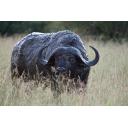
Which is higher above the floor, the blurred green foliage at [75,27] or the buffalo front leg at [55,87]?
the blurred green foliage at [75,27]

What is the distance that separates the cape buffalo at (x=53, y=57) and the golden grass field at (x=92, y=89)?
210 mm

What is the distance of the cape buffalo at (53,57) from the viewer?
9.09 meters

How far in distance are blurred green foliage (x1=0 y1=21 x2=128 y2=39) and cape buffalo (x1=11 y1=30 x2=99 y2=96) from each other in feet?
1.37

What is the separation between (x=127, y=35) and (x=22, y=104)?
2692 mm

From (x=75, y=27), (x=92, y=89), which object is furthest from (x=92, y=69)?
(x=75, y=27)

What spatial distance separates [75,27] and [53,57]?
1475mm

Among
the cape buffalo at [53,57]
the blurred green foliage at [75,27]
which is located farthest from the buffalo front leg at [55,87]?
the blurred green foliage at [75,27]

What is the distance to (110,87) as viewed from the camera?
9531mm

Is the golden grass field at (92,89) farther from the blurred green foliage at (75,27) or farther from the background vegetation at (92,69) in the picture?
the blurred green foliage at (75,27)

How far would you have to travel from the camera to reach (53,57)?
9.20 m

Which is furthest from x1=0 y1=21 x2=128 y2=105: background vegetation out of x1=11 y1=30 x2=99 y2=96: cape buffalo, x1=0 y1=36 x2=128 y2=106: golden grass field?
x1=11 y1=30 x2=99 y2=96: cape buffalo

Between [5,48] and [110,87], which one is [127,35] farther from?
[5,48]

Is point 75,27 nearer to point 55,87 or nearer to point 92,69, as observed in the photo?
point 92,69
